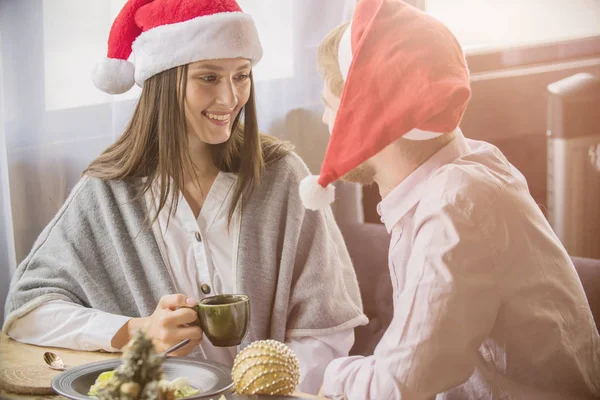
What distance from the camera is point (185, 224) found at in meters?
1.40

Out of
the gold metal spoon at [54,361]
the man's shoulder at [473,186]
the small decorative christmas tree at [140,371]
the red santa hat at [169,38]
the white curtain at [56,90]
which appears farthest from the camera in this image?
the white curtain at [56,90]

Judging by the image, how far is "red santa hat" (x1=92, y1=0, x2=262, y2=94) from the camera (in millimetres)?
1296

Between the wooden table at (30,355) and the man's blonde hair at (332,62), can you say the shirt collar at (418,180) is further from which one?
the wooden table at (30,355)

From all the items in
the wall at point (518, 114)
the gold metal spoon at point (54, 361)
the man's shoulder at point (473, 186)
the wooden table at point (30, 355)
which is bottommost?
the wooden table at point (30, 355)

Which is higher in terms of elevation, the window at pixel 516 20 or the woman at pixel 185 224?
the window at pixel 516 20

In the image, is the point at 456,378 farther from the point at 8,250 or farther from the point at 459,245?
the point at 8,250

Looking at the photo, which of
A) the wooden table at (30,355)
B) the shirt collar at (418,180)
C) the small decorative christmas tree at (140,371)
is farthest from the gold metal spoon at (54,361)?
the shirt collar at (418,180)

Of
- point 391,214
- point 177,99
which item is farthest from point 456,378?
point 177,99

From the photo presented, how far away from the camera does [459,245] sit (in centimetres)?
90

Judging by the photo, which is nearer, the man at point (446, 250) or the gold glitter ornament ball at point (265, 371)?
the man at point (446, 250)

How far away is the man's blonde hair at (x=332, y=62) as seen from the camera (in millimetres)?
1074

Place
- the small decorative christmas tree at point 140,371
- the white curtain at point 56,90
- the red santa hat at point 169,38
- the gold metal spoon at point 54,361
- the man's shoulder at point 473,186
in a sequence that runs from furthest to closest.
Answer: the white curtain at point 56,90
the red santa hat at point 169,38
the gold metal spoon at point 54,361
the man's shoulder at point 473,186
the small decorative christmas tree at point 140,371

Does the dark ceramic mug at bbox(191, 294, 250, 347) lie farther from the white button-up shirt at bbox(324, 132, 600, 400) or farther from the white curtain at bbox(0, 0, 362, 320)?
the white curtain at bbox(0, 0, 362, 320)

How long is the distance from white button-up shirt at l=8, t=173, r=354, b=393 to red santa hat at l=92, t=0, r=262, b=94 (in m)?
0.25
